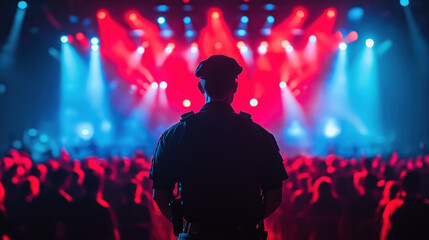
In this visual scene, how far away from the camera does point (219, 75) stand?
182 cm

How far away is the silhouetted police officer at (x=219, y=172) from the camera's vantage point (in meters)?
1.67

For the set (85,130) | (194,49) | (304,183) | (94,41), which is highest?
(194,49)

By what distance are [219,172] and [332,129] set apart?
19.4 m

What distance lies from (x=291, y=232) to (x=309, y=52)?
1294 centimetres

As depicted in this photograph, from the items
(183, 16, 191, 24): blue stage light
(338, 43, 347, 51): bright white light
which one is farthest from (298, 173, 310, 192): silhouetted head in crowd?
(338, 43, 347, 51): bright white light

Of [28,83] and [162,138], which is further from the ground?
[28,83]

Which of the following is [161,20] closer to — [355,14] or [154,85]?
[154,85]

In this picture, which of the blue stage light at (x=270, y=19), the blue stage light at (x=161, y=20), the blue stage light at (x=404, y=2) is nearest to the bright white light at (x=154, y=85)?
the blue stage light at (x=161, y=20)

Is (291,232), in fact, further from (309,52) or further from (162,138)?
(309,52)

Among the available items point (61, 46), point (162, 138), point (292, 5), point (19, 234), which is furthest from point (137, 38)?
point (162, 138)

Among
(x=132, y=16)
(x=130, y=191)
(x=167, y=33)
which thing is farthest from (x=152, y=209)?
(x=167, y=33)

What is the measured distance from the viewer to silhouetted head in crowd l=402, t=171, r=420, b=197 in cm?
351

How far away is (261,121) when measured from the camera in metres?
19.7

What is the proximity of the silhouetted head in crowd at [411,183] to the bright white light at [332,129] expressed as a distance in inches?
653
